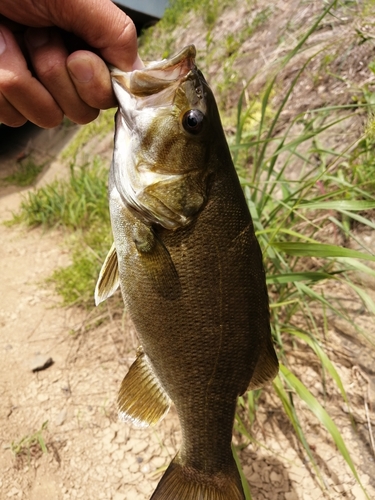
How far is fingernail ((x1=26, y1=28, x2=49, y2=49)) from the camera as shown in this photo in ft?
4.01

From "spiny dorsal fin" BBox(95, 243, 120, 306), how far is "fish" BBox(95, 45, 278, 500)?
0.05 meters

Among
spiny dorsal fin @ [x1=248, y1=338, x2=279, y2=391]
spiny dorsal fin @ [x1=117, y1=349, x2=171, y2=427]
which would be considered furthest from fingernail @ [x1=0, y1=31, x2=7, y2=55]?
spiny dorsal fin @ [x1=248, y1=338, x2=279, y2=391]

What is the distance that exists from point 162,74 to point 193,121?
0.16 meters

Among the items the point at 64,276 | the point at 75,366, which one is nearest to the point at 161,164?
the point at 75,366

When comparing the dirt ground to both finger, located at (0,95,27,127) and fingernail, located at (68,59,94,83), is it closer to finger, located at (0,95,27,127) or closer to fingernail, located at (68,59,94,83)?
finger, located at (0,95,27,127)

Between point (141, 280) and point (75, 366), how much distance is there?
1.58 meters

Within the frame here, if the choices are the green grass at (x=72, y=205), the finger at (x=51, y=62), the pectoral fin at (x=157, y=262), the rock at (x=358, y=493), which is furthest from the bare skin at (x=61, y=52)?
the green grass at (x=72, y=205)

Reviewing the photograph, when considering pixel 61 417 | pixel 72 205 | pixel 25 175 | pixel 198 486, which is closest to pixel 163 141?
pixel 198 486

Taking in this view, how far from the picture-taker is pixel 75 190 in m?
4.14

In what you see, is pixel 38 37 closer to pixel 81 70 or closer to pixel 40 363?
pixel 81 70

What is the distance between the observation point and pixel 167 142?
3.74 ft

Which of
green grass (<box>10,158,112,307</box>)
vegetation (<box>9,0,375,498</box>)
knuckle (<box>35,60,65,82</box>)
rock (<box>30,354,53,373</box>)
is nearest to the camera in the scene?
knuckle (<box>35,60,65,82</box>)

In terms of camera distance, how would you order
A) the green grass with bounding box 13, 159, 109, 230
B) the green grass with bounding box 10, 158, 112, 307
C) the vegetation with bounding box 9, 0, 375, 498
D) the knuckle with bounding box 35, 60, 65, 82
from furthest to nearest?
the green grass with bounding box 13, 159, 109, 230 < the green grass with bounding box 10, 158, 112, 307 < the vegetation with bounding box 9, 0, 375, 498 < the knuckle with bounding box 35, 60, 65, 82

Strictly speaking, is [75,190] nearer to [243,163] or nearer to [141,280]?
[243,163]
